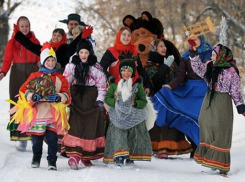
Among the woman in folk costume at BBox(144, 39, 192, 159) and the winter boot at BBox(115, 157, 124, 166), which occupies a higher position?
the woman in folk costume at BBox(144, 39, 192, 159)

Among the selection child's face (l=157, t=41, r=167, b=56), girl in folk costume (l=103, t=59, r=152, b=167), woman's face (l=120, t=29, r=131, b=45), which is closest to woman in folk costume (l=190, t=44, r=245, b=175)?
girl in folk costume (l=103, t=59, r=152, b=167)

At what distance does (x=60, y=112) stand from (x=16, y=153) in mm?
1879

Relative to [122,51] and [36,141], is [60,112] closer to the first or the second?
[36,141]

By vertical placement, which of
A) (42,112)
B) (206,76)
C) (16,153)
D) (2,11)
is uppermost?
(2,11)

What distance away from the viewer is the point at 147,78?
10.0 m

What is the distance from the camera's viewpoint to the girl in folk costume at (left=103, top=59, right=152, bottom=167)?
29.5 ft

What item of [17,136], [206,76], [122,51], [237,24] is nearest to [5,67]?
[17,136]

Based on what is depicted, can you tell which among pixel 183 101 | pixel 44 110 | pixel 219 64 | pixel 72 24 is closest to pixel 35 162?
pixel 44 110

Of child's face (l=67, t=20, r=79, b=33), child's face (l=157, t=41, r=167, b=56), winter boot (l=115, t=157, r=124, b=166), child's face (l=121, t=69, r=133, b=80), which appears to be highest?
child's face (l=67, t=20, r=79, b=33)

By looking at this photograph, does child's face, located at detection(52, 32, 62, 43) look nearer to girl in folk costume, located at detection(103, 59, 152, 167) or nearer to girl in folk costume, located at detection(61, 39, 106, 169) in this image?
girl in folk costume, located at detection(61, 39, 106, 169)

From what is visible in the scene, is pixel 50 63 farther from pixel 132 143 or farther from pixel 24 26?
pixel 24 26

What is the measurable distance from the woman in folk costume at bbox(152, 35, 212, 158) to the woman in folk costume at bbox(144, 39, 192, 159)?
0.52 feet

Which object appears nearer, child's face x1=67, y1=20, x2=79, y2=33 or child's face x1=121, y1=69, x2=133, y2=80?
child's face x1=121, y1=69, x2=133, y2=80

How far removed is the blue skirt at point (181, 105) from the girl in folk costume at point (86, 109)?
4.93 feet
